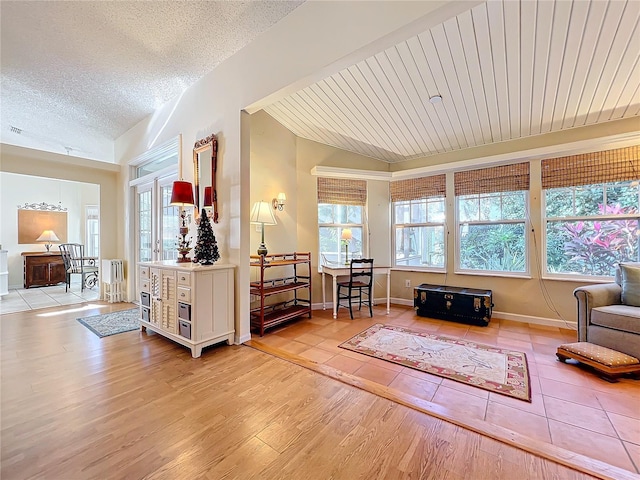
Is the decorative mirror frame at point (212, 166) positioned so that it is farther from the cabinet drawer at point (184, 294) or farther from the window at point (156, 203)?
the cabinet drawer at point (184, 294)

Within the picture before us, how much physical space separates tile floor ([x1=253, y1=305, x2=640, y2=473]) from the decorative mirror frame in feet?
5.42

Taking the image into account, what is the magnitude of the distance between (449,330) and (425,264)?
4.70ft

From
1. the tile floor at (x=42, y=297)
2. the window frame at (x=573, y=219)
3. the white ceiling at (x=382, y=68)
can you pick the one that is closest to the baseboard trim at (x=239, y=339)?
the white ceiling at (x=382, y=68)

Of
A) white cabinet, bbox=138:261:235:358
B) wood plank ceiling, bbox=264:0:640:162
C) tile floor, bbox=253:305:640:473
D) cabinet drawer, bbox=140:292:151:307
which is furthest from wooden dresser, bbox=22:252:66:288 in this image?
wood plank ceiling, bbox=264:0:640:162

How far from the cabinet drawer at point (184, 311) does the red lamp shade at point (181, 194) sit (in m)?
1.12

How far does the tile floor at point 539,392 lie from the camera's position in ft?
5.04

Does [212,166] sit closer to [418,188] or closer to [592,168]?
[418,188]

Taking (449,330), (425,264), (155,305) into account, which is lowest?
(449,330)

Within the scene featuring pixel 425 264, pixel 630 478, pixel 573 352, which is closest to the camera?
pixel 630 478

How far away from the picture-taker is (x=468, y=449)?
144 cm

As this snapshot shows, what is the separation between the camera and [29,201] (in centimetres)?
648

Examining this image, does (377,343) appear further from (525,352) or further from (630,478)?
(630,478)

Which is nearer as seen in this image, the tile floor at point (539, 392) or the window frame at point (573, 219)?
the tile floor at point (539, 392)

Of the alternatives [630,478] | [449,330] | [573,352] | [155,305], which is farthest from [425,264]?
[155,305]
